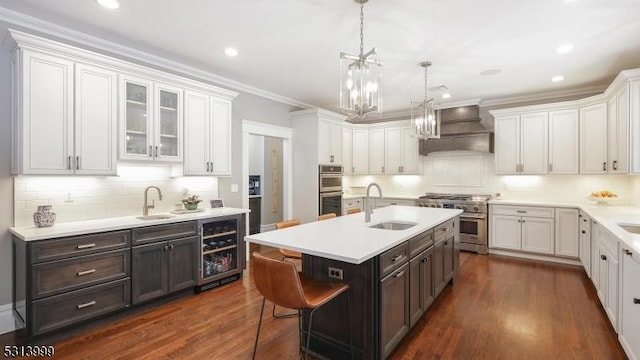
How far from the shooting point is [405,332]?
8.01 ft

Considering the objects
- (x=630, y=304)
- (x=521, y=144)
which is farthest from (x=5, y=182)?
(x=521, y=144)

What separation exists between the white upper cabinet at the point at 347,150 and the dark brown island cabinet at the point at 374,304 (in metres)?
3.77

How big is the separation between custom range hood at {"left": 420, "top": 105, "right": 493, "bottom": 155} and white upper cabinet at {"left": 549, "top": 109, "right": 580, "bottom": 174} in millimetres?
855

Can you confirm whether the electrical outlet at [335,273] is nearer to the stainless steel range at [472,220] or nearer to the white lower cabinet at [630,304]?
the white lower cabinet at [630,304]

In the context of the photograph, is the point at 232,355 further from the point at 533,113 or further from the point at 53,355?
the point at 533,113

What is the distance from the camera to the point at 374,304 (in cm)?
205

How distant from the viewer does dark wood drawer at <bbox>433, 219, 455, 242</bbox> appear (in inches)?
122

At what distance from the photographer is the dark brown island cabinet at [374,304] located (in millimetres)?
2053

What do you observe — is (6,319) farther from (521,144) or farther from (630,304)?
(521,144)

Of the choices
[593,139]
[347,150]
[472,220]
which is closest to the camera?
[593,139]

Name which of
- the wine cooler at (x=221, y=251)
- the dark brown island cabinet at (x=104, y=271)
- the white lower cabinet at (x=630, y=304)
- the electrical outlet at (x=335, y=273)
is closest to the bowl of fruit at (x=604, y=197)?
the white lower cabinet at (x=630, y=304)

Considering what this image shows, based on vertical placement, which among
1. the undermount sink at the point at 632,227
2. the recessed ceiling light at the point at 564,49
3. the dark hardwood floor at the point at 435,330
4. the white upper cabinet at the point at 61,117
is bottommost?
the dark hardwood floor at the point at 435,330

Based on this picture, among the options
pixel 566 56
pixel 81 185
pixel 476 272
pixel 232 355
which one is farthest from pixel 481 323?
pixel 81 185

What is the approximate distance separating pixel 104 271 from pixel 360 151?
16.8ft
